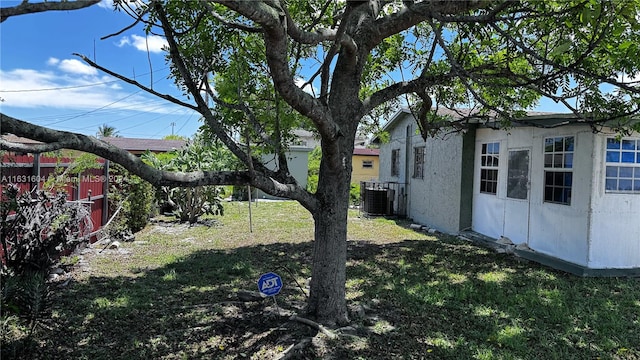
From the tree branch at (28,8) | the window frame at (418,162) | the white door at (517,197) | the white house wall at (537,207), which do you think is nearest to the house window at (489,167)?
the white house wall at (537,207)

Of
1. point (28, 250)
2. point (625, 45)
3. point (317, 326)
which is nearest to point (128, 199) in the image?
point (28, 250)

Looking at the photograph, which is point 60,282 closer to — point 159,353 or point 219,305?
point 219,305

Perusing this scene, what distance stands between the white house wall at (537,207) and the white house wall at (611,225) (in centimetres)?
12

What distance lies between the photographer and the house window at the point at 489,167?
10008 mm

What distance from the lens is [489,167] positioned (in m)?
10.3

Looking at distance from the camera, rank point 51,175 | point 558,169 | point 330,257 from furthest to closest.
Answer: point 558,169 < point 51,175 < point 330,257

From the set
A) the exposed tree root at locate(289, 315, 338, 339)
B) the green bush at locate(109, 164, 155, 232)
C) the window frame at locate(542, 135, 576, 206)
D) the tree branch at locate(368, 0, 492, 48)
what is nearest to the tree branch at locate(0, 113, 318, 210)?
the exposed tree root at locate(289, 315, 338, 339)

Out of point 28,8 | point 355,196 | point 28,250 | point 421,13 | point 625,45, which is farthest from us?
point 355,196

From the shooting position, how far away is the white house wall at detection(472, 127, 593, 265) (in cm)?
733

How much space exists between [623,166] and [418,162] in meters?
6.90

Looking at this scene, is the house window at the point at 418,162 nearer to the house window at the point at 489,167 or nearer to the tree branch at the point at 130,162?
the house window at the point at 489,167

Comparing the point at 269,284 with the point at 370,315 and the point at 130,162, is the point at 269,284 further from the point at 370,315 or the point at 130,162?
the point at 130,162

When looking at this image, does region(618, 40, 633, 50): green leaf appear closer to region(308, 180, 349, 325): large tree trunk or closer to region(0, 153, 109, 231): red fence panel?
region(308, 180, 349, 325): large tree trunk

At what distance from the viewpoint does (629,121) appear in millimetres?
6570
